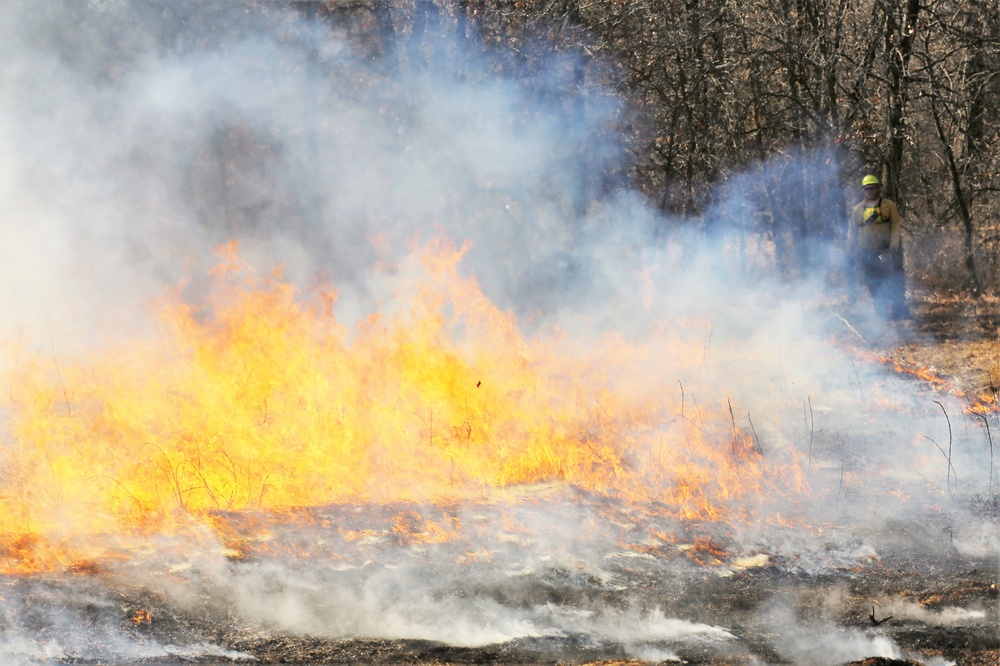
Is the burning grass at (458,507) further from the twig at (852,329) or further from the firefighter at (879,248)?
the firefighter at (879,248)

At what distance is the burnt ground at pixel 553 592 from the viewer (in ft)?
13.6

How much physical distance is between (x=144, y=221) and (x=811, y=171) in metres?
9.06

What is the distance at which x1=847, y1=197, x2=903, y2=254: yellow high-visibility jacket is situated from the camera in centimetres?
967

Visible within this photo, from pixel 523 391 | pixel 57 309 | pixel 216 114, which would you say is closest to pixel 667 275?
pixel 523 391

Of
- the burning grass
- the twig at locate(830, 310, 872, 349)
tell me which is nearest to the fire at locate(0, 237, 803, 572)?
the burning grass

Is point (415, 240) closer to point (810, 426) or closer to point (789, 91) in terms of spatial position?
point (810, 426)

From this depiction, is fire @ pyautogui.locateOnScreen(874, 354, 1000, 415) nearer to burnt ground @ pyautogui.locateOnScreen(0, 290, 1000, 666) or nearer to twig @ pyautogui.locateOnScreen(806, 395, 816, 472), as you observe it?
twig @ pyautogui.locateOnScreen(806, 395, 816, 472)

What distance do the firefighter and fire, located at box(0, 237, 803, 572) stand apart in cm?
326

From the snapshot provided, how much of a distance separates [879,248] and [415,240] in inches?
207

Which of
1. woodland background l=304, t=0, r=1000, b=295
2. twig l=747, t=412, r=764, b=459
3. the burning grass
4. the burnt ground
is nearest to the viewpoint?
the burnt ground

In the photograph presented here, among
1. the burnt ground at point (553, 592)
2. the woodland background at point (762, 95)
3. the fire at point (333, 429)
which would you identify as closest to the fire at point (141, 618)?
the burnt ground at point (553, 592)

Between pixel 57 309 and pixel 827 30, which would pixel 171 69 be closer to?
pixel 57 309

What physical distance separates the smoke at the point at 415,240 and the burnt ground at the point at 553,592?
33mm

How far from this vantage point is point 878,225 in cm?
973
